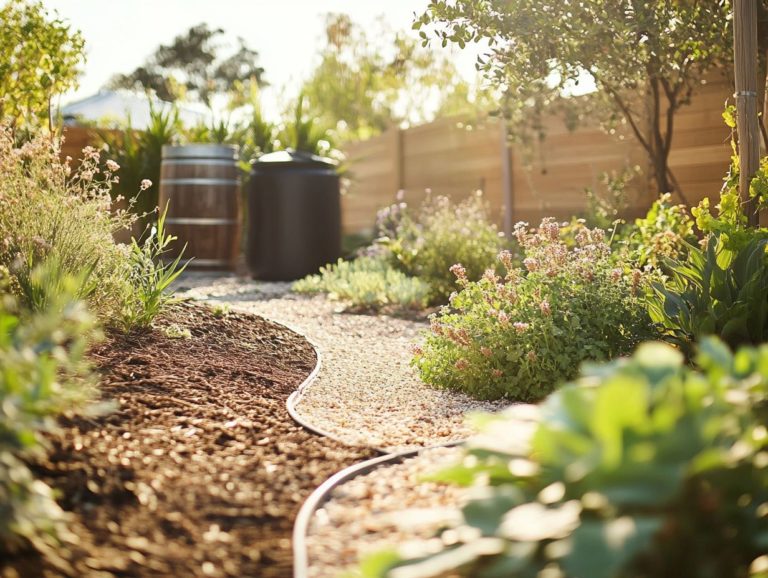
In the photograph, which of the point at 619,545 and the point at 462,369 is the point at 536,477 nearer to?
the point at 619,545

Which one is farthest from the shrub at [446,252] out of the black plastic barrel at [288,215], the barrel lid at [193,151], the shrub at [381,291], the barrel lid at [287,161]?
the barrel lid at [193,151]

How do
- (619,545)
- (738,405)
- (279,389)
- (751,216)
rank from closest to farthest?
(619,545)
(738,405)
(279,389)
(751,216)

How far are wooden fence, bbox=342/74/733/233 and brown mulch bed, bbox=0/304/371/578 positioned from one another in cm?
382

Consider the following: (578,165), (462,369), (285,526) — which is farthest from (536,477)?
(578,165)

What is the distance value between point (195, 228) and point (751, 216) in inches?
210

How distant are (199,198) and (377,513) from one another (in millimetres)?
6327

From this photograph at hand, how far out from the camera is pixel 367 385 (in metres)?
4.19

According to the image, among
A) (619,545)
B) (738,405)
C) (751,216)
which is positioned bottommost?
(619,545)

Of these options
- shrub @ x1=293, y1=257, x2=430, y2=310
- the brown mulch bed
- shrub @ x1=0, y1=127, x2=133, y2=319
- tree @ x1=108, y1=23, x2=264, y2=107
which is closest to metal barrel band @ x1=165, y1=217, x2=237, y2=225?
shrub @ x1=293, y1=257, x2=430, y2=310

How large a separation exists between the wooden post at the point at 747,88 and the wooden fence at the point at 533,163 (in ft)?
4.16

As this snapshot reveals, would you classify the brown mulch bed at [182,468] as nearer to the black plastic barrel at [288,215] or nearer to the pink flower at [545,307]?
the pink flower at [545,307]

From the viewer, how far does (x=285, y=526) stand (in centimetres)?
223


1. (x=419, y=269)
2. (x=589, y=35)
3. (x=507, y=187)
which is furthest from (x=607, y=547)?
(x=507, y=187)

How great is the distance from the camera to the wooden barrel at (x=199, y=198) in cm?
820
